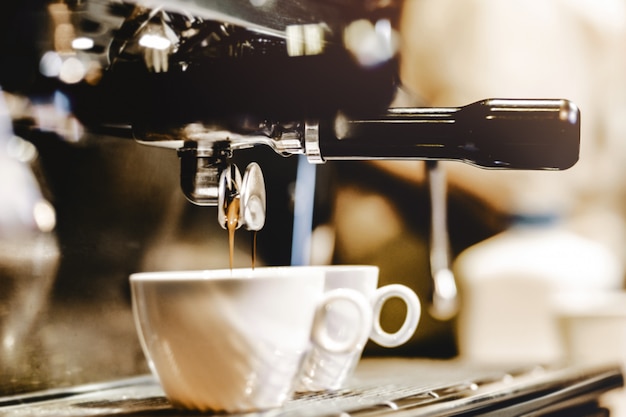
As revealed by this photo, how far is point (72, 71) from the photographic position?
589 millimetres

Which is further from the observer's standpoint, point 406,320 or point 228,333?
point 406,320

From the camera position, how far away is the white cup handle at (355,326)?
1.62 ft

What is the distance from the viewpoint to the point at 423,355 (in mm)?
1158

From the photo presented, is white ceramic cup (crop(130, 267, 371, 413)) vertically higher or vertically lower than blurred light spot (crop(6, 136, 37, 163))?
lower

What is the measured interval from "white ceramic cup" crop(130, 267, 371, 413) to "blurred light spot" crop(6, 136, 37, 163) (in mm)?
163

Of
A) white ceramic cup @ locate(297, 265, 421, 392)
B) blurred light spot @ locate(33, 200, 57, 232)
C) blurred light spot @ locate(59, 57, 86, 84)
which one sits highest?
blurred light spot @ locate(59, 57, 86, 84)

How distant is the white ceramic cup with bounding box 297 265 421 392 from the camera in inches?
22.3

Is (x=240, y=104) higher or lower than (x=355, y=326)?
higher

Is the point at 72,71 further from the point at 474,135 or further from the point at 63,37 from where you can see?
the point at 474,135

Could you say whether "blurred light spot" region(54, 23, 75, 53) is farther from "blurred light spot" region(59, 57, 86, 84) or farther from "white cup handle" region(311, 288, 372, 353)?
"white cup handle" region(311, 288, 372, 353)

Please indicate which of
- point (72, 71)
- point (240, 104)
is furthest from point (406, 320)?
point (72, 71)

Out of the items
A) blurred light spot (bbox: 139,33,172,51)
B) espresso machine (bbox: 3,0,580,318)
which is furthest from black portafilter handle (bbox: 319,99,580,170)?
blurred light spot (bbox: 139,33,172,51)

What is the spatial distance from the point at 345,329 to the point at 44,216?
24 cm

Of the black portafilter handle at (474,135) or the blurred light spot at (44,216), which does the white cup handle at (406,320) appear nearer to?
the black portafilter handle at (474,135)
